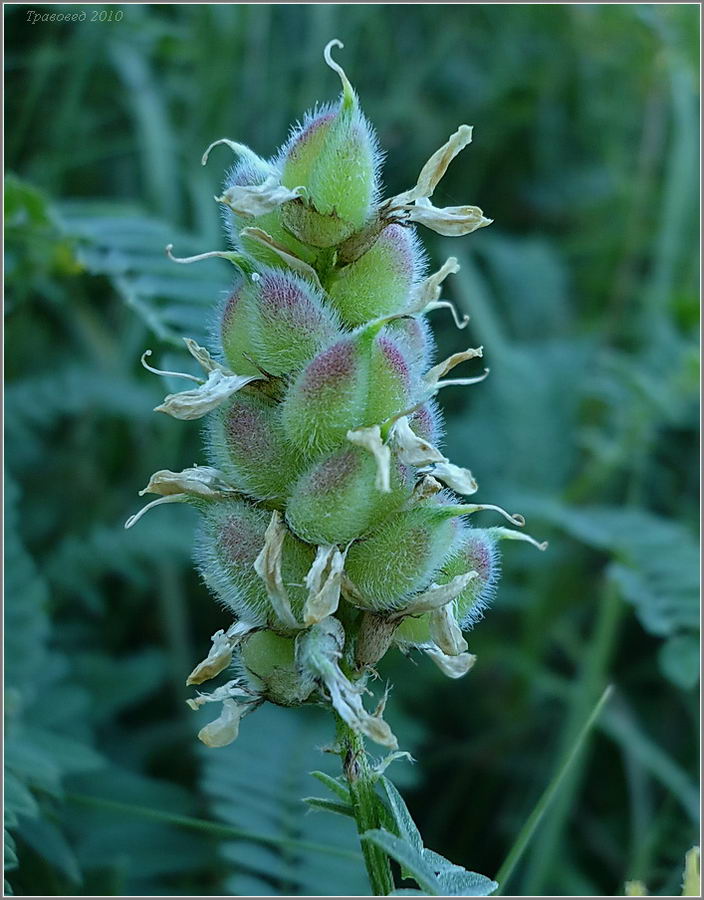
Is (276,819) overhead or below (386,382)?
below

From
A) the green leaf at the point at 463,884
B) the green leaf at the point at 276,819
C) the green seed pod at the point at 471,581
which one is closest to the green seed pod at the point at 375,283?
the green seed pod at the point at 471,581

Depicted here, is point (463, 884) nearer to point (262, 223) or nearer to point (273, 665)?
point (273, 665)

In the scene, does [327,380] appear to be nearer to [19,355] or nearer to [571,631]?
[19,355]

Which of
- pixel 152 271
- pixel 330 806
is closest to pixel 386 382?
pixel 330 806

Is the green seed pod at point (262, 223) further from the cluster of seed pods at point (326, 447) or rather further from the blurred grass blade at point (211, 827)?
the blurred grass blade at point (211, 827)

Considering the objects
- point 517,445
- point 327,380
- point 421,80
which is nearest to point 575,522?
point 517,445
